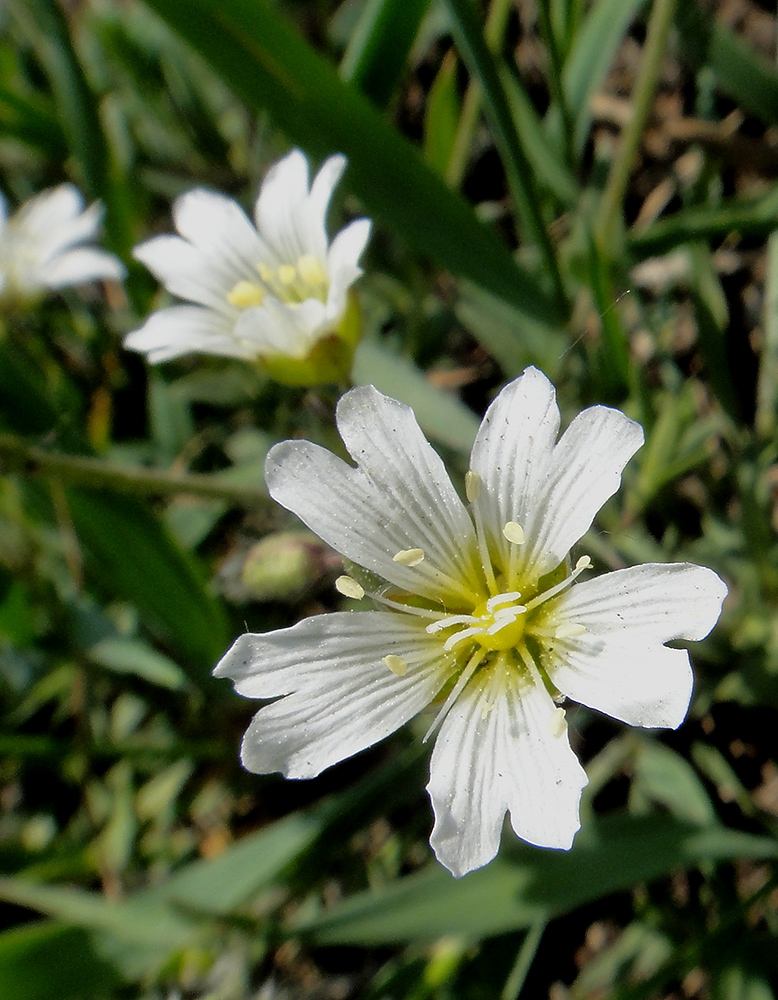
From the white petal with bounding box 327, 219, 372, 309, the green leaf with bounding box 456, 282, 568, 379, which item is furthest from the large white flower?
the green leaf with bounding box 456, 282, 568, 379

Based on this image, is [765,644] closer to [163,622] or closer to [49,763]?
[163,622]

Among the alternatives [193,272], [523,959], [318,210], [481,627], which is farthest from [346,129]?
[523,959]

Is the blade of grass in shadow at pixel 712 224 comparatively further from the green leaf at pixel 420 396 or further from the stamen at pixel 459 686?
the stamen at pixel 459 686

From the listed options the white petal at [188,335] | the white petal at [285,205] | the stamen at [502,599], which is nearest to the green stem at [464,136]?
the white petal at [285,205]

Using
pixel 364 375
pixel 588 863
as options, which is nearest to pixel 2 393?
pixel 364 375

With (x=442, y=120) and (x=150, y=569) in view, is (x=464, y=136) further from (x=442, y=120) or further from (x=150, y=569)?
(x=150, y=569)

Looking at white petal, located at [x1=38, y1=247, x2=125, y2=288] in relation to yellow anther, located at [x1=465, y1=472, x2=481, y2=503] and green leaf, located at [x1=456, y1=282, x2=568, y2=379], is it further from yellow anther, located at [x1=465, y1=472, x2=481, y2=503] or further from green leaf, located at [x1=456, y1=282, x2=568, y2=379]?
yellow anther, located at [x1=465, y1=472, x2=481, y2=503]
